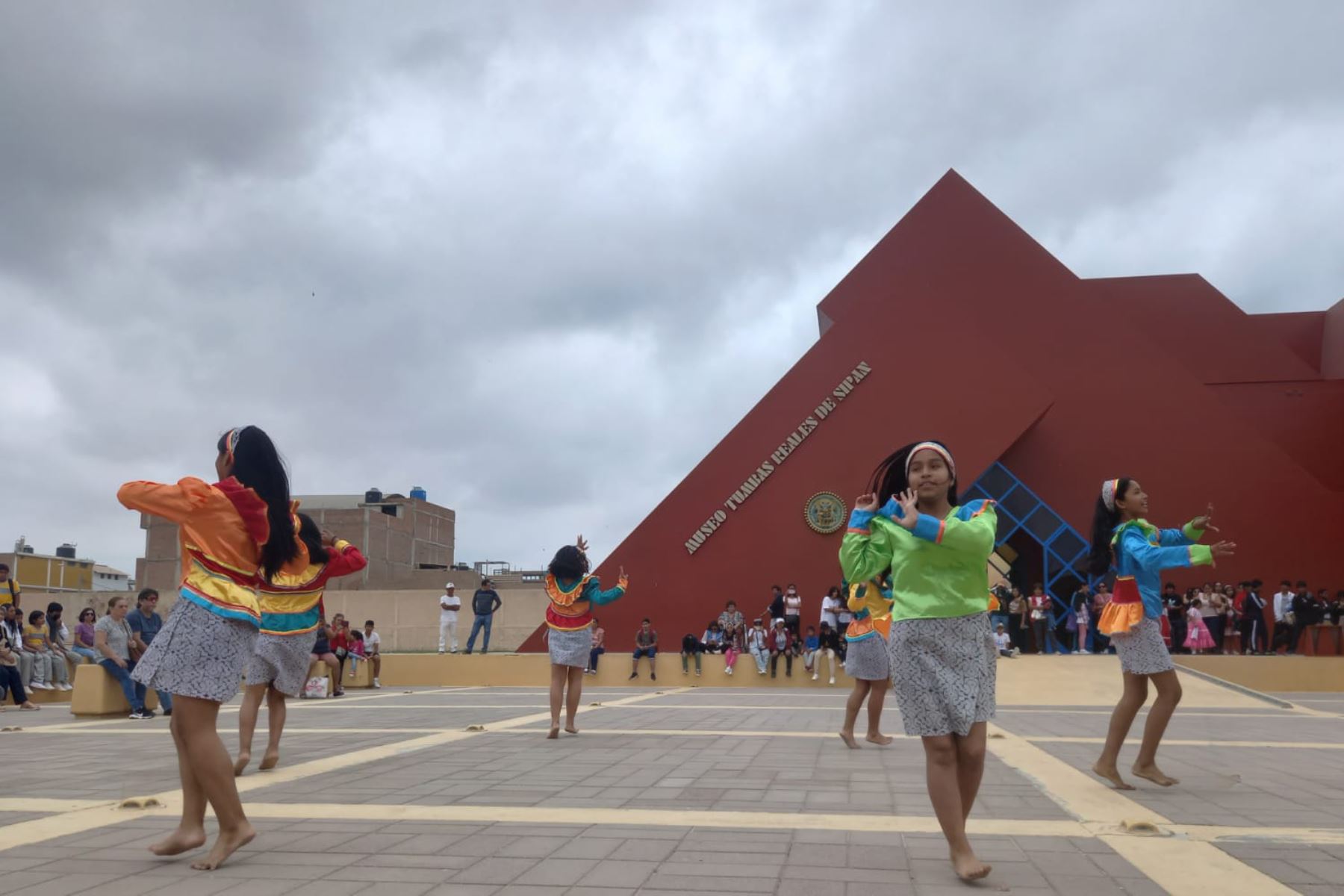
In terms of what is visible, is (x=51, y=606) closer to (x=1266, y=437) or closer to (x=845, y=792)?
(x=845, y=792)

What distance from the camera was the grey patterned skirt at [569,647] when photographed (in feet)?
27.5

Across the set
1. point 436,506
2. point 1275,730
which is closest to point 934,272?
point 1275,730

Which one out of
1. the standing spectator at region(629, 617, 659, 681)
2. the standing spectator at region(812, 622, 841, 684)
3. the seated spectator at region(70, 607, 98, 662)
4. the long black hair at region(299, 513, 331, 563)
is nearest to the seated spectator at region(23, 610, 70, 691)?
the seated spectator at region(70, 607, 98, 662)

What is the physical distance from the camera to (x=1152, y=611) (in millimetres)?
5770

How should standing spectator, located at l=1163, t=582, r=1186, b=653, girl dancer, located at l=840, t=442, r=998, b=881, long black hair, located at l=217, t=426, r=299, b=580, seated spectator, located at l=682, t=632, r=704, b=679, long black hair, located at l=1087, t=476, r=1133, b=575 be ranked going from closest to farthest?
girl dancer, located at l=840, t=442, r=998, b=881
long black hair, located at l=217, t=426, r=299, b=580
long black hair, located at l=1087, t=476, r=1133, b=575
seated spectator, located at l=682, t=632, r=704, b=679
standing spectator, located at l=1163, t=582, r=1186, b=653

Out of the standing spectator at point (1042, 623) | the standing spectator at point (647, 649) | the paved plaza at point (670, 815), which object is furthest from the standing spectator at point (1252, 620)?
the paved plaza at point (670, 815)

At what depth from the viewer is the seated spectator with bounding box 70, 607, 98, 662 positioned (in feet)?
46.0

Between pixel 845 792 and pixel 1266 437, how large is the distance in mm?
19624

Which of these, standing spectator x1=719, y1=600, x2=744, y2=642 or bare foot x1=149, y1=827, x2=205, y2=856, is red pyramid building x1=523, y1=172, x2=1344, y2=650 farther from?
bare foot x1=149, y1=827, x2=205, y2=856

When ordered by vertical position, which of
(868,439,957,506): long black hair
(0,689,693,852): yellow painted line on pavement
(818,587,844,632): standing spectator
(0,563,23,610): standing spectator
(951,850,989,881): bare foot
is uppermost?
(868,439,957,506): long black hair

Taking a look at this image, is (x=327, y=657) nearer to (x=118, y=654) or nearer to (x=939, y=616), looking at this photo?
(x=118, y=654)

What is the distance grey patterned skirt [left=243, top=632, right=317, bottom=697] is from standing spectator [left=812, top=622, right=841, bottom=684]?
468 inches

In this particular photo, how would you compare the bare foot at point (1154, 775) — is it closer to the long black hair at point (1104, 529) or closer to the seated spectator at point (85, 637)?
the long black hair at point (1104, 529)

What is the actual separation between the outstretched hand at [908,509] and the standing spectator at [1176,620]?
16.5 meters
